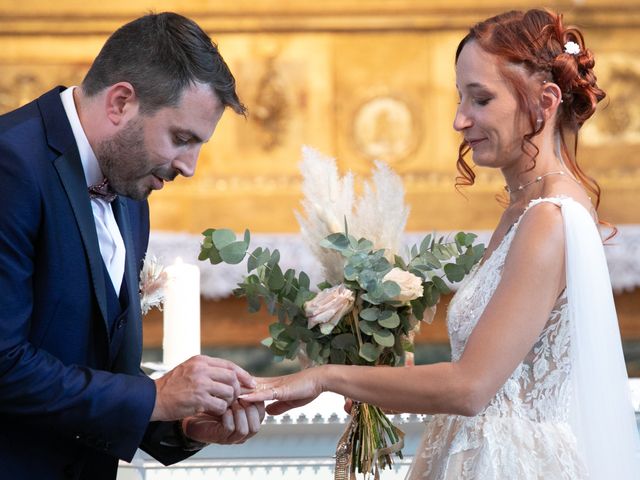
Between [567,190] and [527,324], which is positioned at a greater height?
[567,190]

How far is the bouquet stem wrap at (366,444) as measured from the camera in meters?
2.72

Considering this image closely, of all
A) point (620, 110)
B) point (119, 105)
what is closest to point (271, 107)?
point (620, 110)

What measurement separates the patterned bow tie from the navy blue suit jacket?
0.40 ft

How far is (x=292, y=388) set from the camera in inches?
102

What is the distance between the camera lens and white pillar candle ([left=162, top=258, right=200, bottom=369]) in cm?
347

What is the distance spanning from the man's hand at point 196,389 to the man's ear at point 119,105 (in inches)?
21.8

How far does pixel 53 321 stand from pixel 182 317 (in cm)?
114

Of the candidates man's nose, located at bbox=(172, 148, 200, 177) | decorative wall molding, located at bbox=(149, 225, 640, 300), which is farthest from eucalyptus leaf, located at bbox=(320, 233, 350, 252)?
decorative wall molding, located at bbox=(149, 225, 640, 300)

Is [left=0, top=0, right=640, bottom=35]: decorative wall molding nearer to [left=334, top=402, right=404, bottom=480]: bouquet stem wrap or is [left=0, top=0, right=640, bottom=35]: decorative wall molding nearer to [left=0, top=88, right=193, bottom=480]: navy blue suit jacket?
[left=334, top=402, right=404, bottom=480]: bouquet stem wrap

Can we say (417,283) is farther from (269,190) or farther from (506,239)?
(269,190)

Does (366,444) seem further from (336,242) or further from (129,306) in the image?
(129,306)

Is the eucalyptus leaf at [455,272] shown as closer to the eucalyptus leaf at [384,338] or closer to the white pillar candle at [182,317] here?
the eucalyptus leaf at [384,338]

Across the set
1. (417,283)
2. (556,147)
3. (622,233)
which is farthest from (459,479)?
(622,233)

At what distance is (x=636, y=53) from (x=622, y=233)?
1826mm
